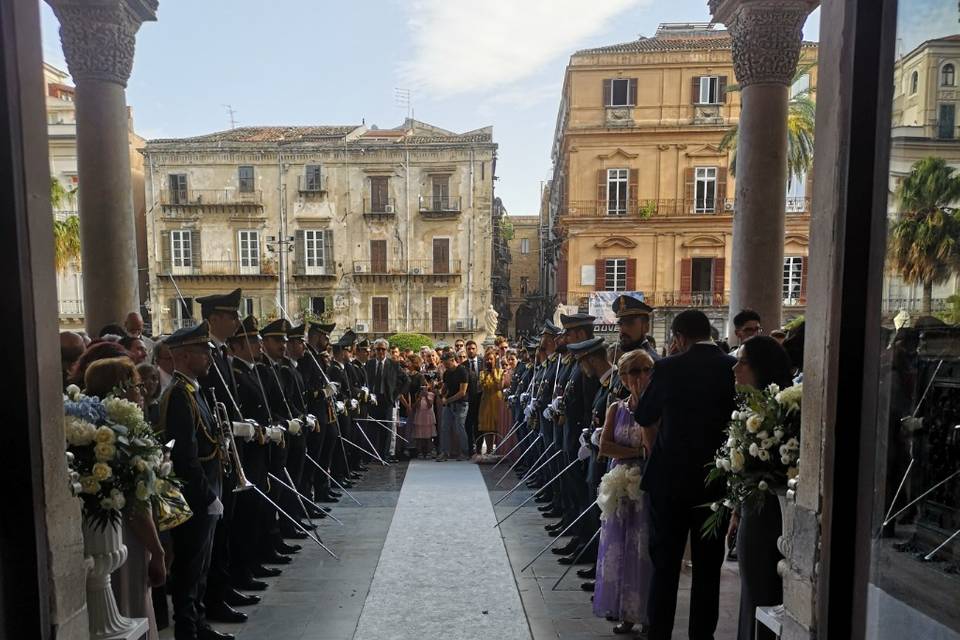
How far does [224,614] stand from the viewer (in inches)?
185

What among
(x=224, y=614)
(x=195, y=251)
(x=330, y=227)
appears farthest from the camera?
(x=195, y=251)

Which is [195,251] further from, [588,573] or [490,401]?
[588,573]

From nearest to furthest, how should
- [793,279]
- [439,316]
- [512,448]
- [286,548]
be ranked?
[286,548] → [512,448] → [793,279] → [439,316]

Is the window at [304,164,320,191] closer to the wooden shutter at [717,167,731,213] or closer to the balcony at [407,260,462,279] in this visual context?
the balcony at [407,260,462,279]

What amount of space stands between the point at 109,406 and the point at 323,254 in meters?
32.8

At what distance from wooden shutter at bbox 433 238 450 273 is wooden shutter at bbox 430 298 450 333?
Answer: 1.73m

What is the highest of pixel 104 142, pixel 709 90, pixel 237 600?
pixel 709 90

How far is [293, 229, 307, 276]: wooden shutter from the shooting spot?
114 ft

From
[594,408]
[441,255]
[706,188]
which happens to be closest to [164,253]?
[441,255]

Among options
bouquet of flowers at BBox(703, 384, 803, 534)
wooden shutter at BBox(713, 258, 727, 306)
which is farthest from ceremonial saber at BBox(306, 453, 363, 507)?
wooden shutter at BBox(713, 258, 727, 306)

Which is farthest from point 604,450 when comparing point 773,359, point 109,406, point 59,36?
point 59,36

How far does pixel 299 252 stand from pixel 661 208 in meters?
19.5

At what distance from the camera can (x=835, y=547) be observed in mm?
2562

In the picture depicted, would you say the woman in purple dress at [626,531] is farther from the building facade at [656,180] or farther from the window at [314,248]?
the window at [314,248]
